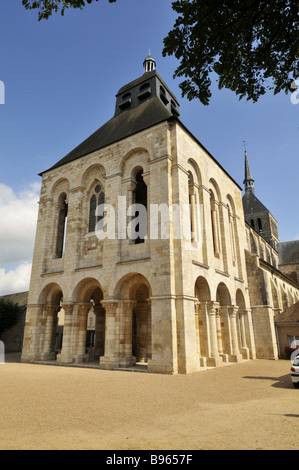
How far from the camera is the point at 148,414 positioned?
5.55 metres

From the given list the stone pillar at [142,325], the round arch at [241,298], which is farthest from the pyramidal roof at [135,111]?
the round arch at [241,298]

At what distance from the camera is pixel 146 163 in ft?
48.8

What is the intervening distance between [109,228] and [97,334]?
751 cm

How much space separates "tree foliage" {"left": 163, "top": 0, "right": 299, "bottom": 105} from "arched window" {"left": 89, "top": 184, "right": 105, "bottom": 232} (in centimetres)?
1234

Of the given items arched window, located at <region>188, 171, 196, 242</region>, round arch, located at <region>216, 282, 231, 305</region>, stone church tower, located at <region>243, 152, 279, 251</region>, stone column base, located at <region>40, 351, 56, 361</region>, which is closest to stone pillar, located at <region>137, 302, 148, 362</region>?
round arch, located at <region>216, 282, 231, 305</region>

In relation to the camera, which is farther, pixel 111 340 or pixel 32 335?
pixel 32 335

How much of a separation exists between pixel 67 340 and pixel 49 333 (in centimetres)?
228

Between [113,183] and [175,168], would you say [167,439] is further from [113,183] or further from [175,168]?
[113,183]

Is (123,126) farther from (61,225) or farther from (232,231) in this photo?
(232,231)

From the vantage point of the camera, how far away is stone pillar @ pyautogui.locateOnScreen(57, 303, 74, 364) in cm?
1461

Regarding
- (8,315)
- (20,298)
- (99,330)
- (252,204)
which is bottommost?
(99,330)

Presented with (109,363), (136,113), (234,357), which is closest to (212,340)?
(234,357)

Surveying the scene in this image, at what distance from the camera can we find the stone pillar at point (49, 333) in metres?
16.2

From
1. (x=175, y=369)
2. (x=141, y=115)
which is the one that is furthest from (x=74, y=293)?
(x=141, y=115)
